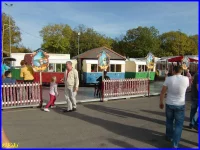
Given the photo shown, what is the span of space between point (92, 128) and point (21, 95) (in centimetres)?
368

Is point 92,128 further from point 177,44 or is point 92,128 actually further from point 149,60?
point 177,44

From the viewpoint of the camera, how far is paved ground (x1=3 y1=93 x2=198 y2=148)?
494cm

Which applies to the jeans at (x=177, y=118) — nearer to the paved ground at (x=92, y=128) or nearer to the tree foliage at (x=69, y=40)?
the paved ground at (x=92, y=128)

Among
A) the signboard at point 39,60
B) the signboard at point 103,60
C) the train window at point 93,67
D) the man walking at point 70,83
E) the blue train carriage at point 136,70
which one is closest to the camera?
the man walking at point 70,83

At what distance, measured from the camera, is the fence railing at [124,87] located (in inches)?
417

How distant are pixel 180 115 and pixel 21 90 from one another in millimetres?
5811

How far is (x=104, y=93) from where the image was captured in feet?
34.3

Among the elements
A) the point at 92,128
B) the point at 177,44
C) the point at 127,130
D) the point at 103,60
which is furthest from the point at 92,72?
the point at 177,44

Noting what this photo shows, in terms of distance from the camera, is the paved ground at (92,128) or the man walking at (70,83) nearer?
the paved ground at (92,128)

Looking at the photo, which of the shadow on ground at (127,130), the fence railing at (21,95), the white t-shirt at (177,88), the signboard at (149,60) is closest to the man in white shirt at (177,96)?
the white t-shirt at (177,88)

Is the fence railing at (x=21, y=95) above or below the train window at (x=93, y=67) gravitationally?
below

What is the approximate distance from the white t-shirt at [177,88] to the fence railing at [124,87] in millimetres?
5818

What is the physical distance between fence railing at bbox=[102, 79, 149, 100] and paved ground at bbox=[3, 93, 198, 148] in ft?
6.76

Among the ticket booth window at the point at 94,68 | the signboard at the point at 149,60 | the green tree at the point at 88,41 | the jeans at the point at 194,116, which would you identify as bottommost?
the jeans at the point at 194,116
